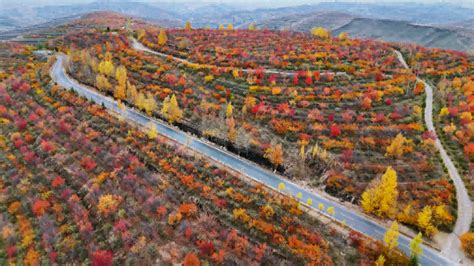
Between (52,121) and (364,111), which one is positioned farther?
(364,111)

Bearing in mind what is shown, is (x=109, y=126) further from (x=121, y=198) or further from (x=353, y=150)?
(x=353, y=150)

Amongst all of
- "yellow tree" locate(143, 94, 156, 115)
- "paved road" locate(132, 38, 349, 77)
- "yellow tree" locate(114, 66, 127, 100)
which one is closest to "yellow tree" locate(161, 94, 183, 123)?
"yellow tree" locate(143, 94, 156, 115)

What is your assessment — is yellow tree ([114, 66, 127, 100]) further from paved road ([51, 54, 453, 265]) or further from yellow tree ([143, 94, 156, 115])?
yellow tree ([143, 94, 156, 115])

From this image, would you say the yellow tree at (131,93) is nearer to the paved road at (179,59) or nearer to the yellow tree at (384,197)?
the paved road at (179,59)

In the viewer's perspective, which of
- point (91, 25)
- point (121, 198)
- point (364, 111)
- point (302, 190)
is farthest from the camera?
point (91, 25)

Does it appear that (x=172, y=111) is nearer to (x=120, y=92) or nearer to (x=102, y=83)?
(x=120, y=92)

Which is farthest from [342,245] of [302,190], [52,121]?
[52,121]
